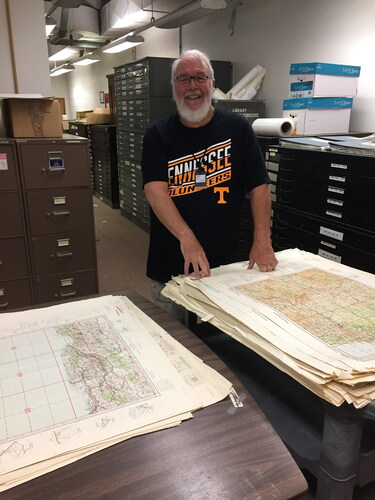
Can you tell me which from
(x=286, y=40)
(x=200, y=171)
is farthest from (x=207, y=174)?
(x=286, y=40)

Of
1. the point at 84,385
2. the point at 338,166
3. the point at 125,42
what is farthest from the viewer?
the point at 125,42

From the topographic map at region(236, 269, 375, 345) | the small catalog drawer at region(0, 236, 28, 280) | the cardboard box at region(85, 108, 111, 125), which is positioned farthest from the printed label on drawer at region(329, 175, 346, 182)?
the cardboard box at region(85, 108, 111, 125)

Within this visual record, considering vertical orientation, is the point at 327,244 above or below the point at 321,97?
below

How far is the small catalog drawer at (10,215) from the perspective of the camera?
2436 millimetres

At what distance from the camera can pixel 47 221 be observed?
2.59 meters

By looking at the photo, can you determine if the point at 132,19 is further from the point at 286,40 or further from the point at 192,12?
the point at 286,40

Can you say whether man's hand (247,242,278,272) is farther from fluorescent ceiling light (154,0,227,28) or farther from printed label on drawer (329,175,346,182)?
fluorescent ceiling light (154,0,227,28)

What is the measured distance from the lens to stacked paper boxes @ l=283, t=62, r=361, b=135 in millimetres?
2547

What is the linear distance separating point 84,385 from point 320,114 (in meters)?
2.49

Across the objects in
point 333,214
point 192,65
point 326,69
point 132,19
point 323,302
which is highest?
point 132,19

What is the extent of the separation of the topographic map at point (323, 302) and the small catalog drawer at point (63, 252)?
1.91 meters

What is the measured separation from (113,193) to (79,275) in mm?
3525

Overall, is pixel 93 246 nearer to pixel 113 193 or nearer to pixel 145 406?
pixel 145 406

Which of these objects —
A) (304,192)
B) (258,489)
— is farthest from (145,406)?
(304,192)
